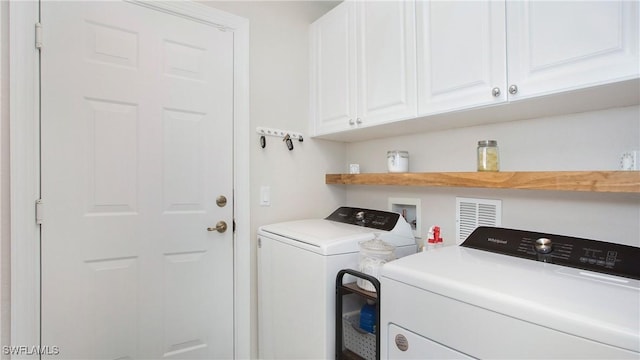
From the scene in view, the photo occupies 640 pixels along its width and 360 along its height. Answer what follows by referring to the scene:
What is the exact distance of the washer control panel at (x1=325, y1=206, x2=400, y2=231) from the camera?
1698mm

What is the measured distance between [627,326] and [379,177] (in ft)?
4.11

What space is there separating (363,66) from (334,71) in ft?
0.86

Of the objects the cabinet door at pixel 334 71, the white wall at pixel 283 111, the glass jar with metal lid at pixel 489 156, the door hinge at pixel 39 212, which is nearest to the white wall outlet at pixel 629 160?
the glass jar with metal lid at pixel 489 156

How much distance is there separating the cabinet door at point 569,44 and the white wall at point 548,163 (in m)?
0.33

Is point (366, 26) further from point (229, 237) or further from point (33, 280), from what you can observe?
point (33, 280)

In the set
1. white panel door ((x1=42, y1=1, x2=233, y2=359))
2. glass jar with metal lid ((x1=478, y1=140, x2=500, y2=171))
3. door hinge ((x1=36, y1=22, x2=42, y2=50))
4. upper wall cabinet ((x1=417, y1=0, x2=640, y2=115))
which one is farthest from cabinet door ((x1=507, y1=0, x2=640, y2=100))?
door hinge ((x1=36, y1=22, x2=42, y2=50))

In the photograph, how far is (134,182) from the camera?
1554 millimetres

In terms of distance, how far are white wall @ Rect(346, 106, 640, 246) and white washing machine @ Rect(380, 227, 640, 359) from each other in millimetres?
210

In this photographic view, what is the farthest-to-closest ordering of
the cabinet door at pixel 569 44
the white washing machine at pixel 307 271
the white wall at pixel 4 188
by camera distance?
the white washing machine at pixel 307 271, the white wall at pixel 4 188, the cabinet door at pixel 569 44

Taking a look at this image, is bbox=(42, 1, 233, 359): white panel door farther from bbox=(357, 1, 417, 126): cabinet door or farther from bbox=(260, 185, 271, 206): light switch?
bbox=(357, 1, 417, 126): cabinet door

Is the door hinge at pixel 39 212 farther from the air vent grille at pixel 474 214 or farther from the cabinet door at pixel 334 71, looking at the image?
→ the air vent grille at pixel 474 214

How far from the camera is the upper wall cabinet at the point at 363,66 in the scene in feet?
4.91

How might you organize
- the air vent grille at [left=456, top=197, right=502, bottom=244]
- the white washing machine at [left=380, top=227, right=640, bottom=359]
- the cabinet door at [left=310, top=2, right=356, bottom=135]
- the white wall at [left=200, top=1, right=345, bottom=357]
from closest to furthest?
the white washing machine at [left=380, top=227, right=640, bottom=359]
the air vent grille at [left=456, top=197, right=502, bottom=244]
the cabinet door at [left=310, top=2, right=356, bottom=135]
the white wall at [left=200, top=1, right=345, bottom=357]

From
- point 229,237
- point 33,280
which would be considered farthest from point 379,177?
point 33,280
